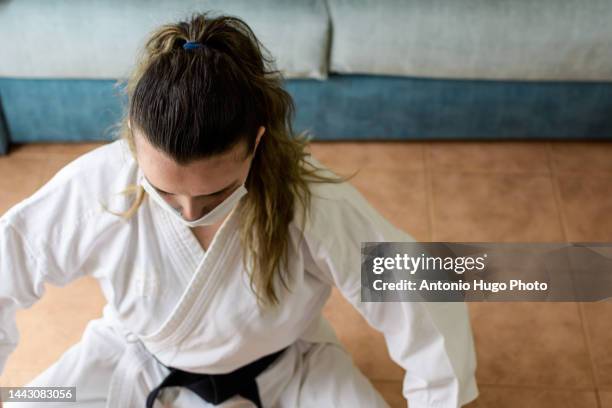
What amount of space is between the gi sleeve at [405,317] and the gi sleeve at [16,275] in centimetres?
44

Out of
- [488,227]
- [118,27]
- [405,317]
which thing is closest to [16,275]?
[405,317]

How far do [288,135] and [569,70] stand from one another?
3.99ft

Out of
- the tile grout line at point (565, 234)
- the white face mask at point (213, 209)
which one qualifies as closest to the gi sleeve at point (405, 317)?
the white face mask at point (213, 209)

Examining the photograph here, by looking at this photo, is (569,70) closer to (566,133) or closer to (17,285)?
(566,133)

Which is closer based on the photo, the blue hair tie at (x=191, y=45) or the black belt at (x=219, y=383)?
the blue hair tie at (x=191, y=45)

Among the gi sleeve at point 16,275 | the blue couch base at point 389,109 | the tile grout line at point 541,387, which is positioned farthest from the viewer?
the blue couch base at point 389,109

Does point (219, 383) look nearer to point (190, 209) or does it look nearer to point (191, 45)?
point (190, 209)

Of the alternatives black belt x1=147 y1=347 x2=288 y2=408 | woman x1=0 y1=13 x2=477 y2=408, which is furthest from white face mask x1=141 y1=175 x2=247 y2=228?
black belt x1=147 y1=347 x2=288 y2=408

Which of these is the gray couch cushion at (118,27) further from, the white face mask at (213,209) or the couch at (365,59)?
the white face mask at (213,209)

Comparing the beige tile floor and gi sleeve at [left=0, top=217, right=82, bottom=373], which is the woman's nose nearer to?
gi sleeve at [left=0, top=217, right=82, bottom=373]

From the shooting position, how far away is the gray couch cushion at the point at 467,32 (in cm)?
225

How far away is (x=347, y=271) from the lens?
145 cm

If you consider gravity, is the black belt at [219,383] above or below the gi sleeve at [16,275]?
below

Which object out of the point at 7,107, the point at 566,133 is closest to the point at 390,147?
the point at 566,133
